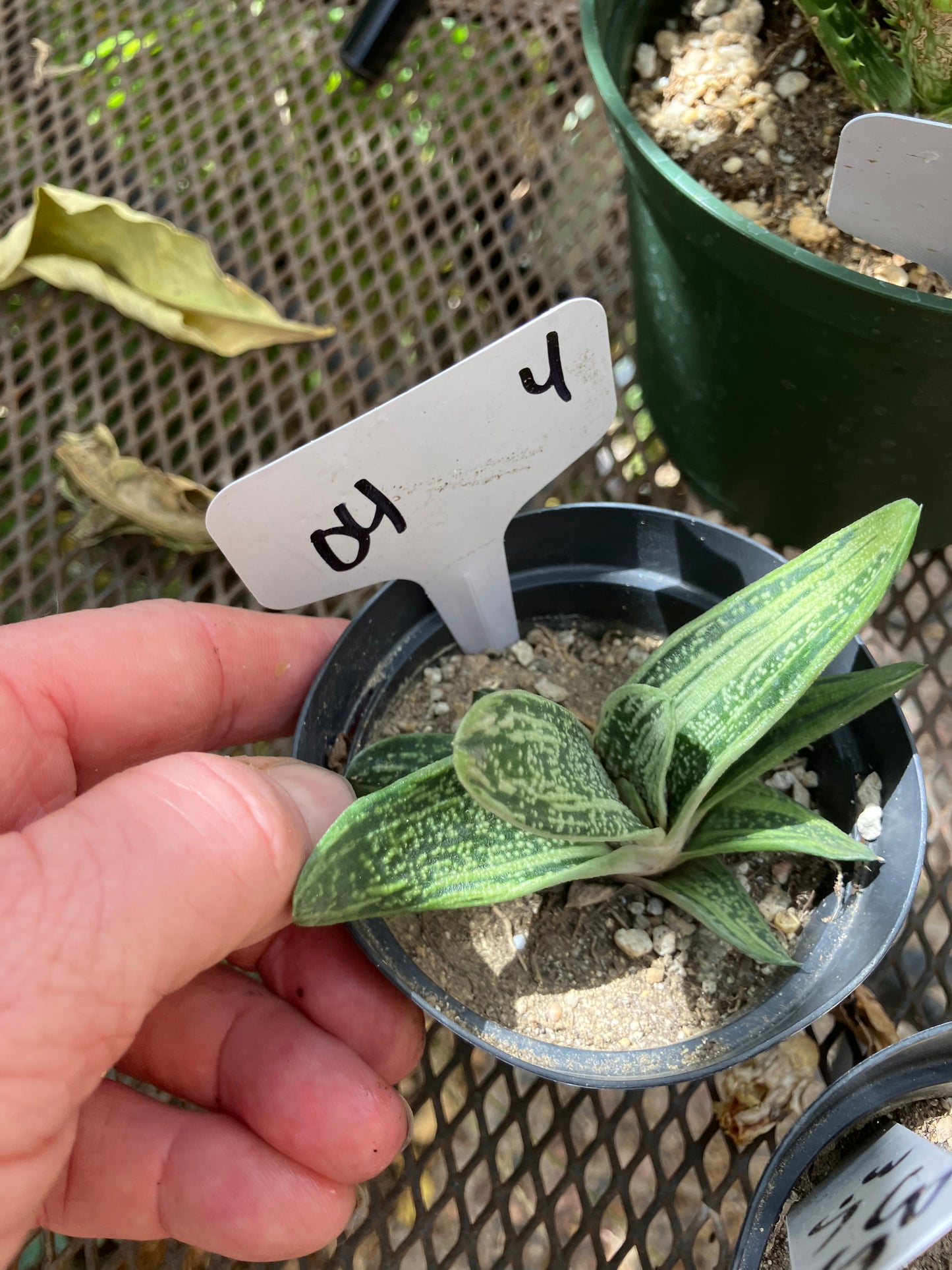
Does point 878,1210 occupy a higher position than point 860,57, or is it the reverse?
point 860,57

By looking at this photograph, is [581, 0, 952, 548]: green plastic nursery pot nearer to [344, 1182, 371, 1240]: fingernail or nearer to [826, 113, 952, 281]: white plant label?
[826, 113, 952, 281]: white plant label

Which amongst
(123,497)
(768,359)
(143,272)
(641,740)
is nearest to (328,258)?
(143,272)

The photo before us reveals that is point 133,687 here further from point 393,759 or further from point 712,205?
point 712,205

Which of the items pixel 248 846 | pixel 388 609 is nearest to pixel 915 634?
pixel 388 609

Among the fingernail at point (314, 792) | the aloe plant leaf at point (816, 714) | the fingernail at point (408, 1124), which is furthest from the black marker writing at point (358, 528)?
the fingernail at point (408, 1124)

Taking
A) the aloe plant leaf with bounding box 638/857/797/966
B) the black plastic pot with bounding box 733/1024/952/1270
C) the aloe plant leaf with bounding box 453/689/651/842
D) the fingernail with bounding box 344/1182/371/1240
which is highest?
the aloe plant leaf with bounding box 453/689/651/842

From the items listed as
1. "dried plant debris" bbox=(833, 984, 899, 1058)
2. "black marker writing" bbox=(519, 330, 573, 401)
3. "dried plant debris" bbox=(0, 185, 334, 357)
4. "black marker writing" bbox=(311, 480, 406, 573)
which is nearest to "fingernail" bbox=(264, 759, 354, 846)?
"black marker writing" bbox=(311, 480, 406, 573)

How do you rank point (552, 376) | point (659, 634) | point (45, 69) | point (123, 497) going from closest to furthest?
point (552, 376), point (659, 634), point (123, 497), point (45, 69)
